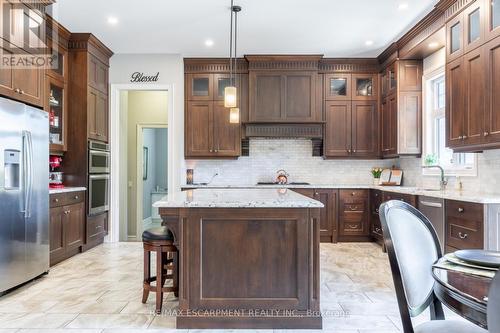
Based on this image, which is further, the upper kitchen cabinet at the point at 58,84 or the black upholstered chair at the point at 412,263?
the upper kitchen cabinet at the point at 58,84

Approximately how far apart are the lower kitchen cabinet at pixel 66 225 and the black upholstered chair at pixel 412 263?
393 centimetres

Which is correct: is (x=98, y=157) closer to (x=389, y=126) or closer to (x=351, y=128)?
(x=351, y=128)

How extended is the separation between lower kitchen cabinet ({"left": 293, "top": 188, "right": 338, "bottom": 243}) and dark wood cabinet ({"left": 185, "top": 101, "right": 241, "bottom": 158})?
4.55 feet

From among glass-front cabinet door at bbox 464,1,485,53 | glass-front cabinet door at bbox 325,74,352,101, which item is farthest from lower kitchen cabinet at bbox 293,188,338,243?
glass-front cabinet door at bbox 464,1,485,53

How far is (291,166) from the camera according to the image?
6215 mm

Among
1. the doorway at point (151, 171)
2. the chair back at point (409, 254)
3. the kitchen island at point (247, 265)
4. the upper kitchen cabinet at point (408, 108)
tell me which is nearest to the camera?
the chair back at point (409, 254)

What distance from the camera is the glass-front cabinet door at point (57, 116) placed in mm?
4656

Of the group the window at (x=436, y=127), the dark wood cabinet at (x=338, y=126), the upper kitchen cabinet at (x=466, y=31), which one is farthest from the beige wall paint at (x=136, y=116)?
the upper kitchen cabinet at (x=466, y=31)

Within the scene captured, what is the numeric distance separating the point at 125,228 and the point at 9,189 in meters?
3.06

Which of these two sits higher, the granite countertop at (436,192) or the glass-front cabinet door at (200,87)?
the glass-front cabinet door at (200,87)

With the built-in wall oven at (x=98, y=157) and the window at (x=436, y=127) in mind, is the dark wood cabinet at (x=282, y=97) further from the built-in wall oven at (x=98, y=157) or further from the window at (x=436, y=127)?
the built-in wall oven at (x=98, y=157)

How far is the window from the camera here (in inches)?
185

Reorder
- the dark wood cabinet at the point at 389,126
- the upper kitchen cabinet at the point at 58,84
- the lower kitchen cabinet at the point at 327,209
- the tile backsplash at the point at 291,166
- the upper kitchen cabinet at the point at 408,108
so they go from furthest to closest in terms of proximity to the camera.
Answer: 1. the tile backsplash at the point at 291,166
2. the lower kitchen cabinet at the point at 327,209
3. the dark wood cabinet at the point at 389,126
4. the upper kitchen cabinet at the point at 408,108
5. the upper kitchen cabinet at the point at 58,84

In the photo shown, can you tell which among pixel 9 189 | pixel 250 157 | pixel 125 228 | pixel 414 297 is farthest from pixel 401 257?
pixel 125 228
